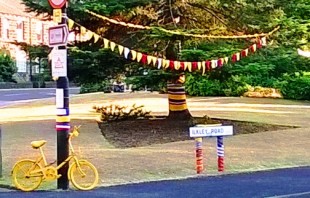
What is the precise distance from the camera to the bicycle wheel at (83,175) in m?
11.4

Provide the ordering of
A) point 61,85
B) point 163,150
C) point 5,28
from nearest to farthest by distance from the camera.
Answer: point 61,85 → point 163,150 → point 5,28

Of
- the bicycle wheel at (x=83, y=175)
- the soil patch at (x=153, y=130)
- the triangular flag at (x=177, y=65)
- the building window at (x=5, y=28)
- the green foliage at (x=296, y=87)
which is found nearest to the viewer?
the bicycle wheel at (x=83, y=175)

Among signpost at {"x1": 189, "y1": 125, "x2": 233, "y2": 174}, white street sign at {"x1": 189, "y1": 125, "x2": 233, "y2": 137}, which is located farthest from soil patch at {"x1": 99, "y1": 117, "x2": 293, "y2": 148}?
white street sign at {"x1": 189, "y1": 125, "x2": 233, "y2": 137}

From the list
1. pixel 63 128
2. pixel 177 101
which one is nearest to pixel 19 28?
pixel 177 101

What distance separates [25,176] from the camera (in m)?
11.2

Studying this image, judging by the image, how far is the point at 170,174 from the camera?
Answer: 1305cm

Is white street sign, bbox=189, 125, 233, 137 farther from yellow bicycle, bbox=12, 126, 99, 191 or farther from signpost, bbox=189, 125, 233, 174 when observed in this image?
yellow bicycle, bbox=12, 126, 99, 191

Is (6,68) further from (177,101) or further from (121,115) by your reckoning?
(177,101)

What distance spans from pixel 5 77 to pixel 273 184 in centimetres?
5379

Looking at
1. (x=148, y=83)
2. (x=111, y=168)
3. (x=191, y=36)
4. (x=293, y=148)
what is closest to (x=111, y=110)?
(x=148, y=83)

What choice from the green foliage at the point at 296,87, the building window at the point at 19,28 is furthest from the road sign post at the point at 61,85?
the building window at the point at 19,28

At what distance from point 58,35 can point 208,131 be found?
3.51 m

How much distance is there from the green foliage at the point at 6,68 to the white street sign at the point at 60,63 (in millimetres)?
49993

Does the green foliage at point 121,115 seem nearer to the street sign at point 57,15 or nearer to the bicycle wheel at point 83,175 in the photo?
the bicycle wheel at point 83,175
